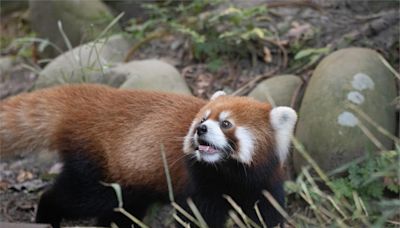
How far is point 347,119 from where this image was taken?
4.76m

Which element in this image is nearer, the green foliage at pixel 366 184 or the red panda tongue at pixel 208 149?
the red panda tongue at pixel 208 149

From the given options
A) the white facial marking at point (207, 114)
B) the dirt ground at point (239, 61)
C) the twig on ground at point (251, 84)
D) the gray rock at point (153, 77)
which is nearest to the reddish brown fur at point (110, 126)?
the white facial marking at point (207, 114)

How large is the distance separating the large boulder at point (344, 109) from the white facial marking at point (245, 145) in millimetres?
1287

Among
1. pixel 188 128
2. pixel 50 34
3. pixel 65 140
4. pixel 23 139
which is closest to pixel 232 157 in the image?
pixel 188 128

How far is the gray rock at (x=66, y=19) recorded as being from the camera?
23.2 feet

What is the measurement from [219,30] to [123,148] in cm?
232

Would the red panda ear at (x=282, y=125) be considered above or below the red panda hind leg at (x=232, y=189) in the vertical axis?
above

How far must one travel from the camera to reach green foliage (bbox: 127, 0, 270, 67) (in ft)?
20.0

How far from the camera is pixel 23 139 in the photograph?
443cm

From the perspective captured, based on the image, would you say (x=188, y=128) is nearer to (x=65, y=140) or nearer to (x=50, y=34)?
(x=65, y=140)

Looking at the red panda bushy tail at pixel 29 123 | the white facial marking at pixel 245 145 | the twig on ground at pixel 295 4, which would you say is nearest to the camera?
the white facial marking at pixel 245 145

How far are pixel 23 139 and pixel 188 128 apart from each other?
1.14 metres

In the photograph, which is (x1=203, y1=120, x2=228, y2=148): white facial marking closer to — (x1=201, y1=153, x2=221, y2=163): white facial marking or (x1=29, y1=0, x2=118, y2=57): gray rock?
(x1=201, y1=153, x2=221, y2=163): white facial marking

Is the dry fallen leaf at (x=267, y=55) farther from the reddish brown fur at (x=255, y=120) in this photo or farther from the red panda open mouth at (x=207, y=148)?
the red panda open mouth at (x=207, y=148)
